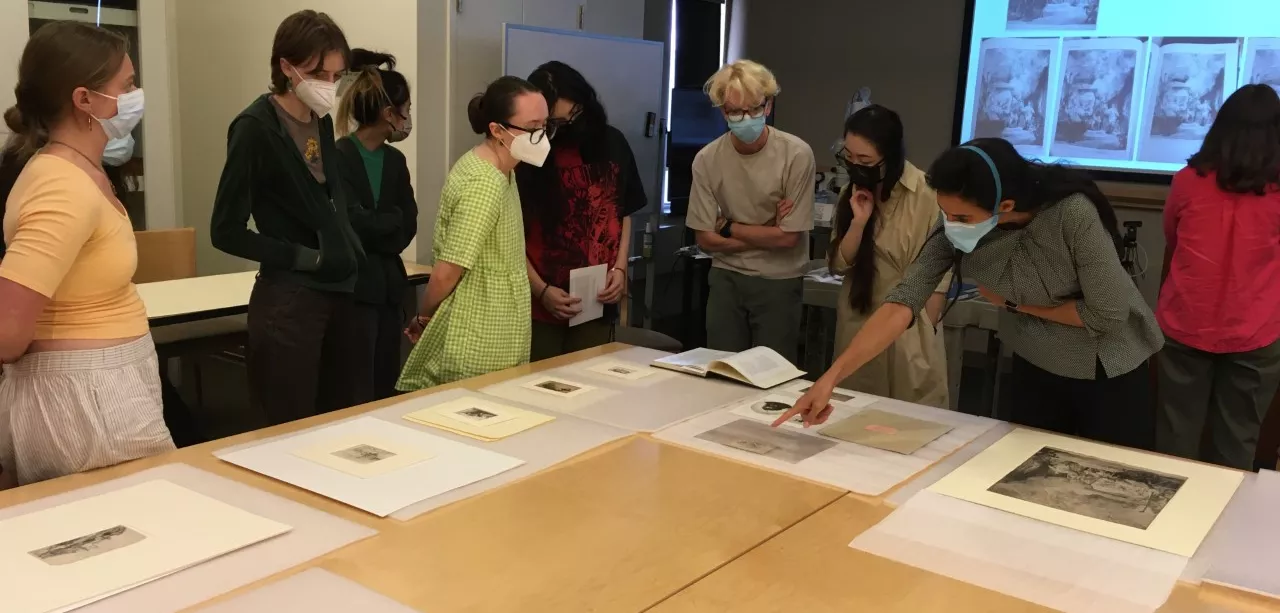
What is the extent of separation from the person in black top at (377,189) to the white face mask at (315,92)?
0.42 meters

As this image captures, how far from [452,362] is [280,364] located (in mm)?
464

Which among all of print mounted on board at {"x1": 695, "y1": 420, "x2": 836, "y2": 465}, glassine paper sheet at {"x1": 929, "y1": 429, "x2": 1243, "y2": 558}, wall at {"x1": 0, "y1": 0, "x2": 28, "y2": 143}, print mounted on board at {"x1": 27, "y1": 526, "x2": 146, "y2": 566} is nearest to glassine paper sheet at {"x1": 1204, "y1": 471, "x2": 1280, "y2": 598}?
glassine paper sheet at {"x1": 929, "y1": 429, "x2": 1243, "y2": 558}

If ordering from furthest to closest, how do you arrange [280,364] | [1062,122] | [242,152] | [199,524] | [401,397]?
[1062,122] < [280,364] < [242,152] < [401,397] < [199,524]

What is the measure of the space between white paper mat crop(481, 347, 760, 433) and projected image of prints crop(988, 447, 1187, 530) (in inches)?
24.9

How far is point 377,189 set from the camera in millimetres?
2773

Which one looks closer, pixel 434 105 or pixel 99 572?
pixel 99 572

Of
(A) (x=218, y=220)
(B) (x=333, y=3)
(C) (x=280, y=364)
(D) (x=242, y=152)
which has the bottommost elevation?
(C) (x=280, y=364)

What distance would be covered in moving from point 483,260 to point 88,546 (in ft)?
3.76

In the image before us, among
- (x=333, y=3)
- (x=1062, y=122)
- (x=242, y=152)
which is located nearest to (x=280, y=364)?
(x=242, y=152)

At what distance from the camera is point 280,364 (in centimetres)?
231

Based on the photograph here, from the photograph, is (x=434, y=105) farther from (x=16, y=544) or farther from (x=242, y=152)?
(x=16, y=544)

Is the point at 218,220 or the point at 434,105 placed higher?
the point at 434,105

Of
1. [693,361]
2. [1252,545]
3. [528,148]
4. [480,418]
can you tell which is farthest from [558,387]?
[1252,545]

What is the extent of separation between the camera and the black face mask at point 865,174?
8.67ft
